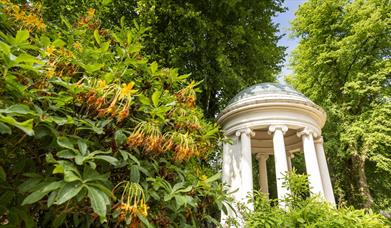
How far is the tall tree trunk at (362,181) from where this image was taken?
698 inches

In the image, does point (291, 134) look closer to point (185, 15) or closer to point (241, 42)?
point (241, 42)

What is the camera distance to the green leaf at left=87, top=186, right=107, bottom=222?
1834 millimetres

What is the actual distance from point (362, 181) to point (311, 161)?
416 inches

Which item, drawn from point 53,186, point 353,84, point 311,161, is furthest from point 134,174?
point 353,84

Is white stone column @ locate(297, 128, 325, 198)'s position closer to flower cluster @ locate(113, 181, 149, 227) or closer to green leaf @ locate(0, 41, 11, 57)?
flower cluster @ locate(113, 181, 149, 227)

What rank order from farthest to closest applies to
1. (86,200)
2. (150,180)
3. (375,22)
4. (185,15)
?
(375,22), (185,15), (150,180), (86,200)

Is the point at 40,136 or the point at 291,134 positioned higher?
the point at 291,134

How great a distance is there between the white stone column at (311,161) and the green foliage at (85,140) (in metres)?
7.60

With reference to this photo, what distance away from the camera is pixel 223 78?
509 inches

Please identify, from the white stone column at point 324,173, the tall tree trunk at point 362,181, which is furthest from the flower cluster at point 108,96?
the tall tree trunk at point 362,181

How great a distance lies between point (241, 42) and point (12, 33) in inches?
419

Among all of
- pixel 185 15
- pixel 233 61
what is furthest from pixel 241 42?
pixel 185 15

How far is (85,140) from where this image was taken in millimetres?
2402

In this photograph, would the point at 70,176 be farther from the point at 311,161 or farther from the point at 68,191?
the point at 311,161
